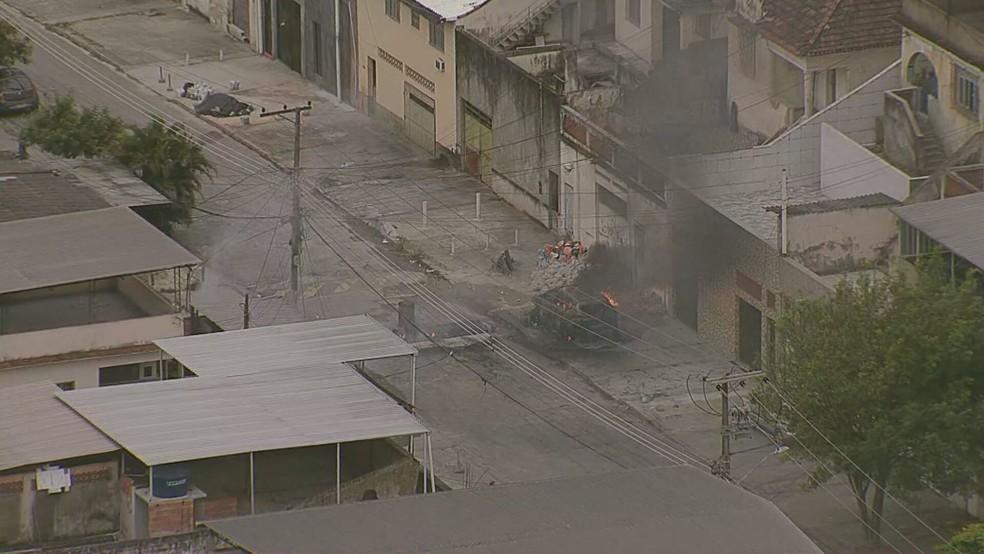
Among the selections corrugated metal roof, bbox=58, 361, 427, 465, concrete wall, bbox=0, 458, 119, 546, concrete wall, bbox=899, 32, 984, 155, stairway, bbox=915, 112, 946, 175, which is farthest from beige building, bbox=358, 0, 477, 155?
concrete wall, bbox=0, 458, 119, 546

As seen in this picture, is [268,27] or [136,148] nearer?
[136,148]

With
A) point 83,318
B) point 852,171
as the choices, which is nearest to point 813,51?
point 852,171

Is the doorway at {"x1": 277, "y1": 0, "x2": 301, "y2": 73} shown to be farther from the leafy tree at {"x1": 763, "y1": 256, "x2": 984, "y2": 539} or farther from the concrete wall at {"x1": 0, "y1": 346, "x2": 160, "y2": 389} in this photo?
the leafy tree at {"x1": 763, "y1": 256, "x2": 984, "y2": 539}

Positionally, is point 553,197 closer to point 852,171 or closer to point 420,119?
point 420,119

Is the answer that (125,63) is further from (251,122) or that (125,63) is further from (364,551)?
(364,551)

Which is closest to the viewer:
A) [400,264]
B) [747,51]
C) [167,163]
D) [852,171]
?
[852,171]

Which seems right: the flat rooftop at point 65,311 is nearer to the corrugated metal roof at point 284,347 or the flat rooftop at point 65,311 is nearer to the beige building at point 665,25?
the corrugated metal roof at point 284,347
